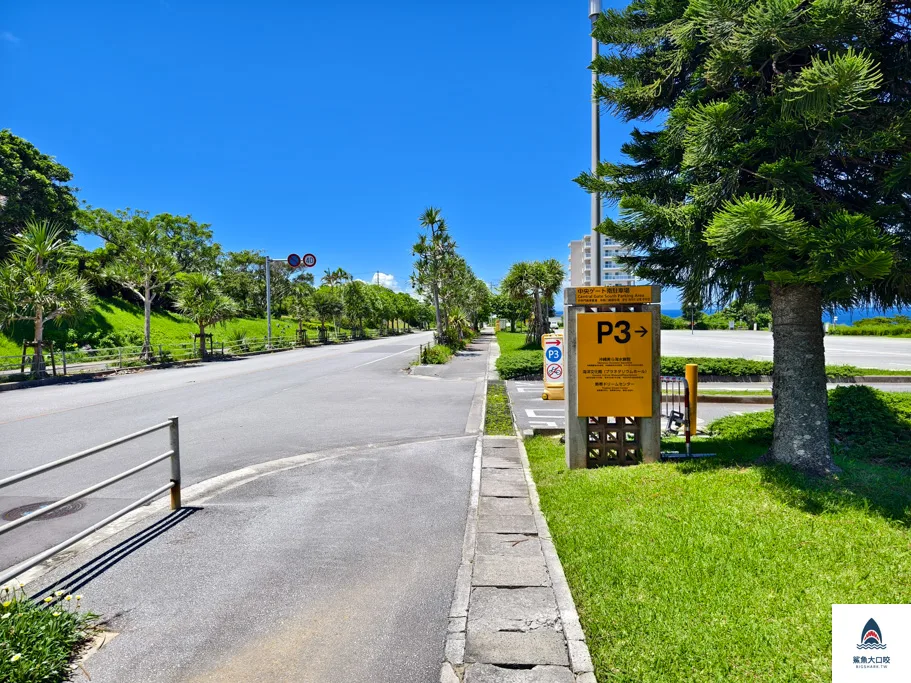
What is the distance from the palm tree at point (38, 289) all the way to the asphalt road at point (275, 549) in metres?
11.0

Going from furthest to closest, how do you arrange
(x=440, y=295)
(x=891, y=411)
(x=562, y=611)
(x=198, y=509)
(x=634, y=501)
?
(x=440, y=295) → (x=891, y=411) → (x=198, y=509) → (x=634, y=501) → (x=562, y=611)

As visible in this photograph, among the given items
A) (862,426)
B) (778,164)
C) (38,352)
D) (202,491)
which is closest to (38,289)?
(38,352)

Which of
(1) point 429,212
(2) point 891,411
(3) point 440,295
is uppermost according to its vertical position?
(1) point 429,212

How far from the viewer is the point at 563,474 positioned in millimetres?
6133

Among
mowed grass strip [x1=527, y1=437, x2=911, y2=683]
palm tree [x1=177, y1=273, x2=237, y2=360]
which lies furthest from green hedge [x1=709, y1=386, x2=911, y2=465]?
palm tree [x1=177, y1=273, x2=237, y2=360]

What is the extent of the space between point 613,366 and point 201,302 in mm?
Result: 27479

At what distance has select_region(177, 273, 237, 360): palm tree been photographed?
27.8 m

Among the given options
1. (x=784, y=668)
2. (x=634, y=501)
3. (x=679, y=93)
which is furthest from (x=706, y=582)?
(x=679, y=93)

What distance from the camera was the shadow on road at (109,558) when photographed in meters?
3.73

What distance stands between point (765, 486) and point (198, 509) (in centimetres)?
609

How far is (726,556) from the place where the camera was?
3.76m

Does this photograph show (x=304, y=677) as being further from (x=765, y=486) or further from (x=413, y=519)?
(x=765, y=486)

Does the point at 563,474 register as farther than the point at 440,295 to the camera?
No

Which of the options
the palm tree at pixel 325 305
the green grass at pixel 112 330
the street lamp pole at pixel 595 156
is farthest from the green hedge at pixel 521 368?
the palm tree at pixel 325 305
